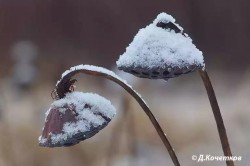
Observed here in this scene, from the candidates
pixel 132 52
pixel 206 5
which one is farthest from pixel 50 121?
pixel 206 5

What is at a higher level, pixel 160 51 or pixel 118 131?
pixel 118 131

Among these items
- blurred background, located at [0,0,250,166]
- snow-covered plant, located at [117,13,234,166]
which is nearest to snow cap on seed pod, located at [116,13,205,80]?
snow-covered plant, located at [117,13,234,166]

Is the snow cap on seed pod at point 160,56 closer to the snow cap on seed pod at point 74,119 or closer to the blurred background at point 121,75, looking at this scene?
the snow cap on seed pod at point 74,119

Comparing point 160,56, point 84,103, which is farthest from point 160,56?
point 84,103

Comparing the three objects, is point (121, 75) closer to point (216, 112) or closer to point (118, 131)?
point (118, 131)

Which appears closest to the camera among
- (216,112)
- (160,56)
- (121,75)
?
(160,56)

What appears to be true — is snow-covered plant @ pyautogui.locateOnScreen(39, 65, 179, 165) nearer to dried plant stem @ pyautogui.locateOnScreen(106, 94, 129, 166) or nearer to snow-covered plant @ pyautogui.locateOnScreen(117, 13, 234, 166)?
snow-covered plant @ pyautogui.locateOnScreen(117, 13, 234, 166)
